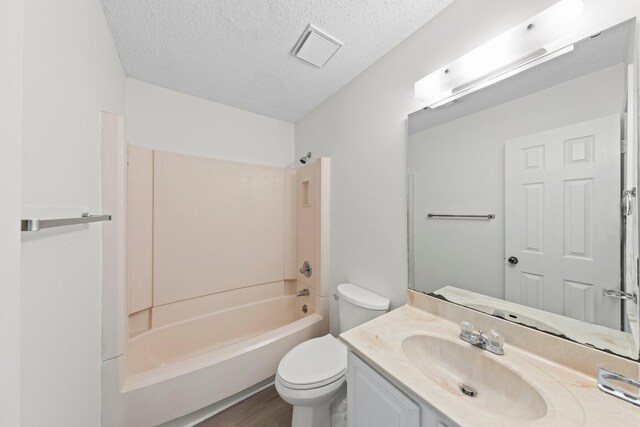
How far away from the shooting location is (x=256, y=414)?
1.47 metres

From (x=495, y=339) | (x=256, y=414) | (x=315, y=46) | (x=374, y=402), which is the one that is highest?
(x=315, y=46)

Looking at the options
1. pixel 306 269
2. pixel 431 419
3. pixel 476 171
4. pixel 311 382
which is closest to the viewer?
pixel 431 419

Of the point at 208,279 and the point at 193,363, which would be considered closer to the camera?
the point at 193,363

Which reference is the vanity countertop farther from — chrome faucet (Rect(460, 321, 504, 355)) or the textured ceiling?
the textured ceiling

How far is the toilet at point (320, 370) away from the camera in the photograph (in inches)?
44.8

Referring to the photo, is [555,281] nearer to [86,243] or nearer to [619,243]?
[619,243]

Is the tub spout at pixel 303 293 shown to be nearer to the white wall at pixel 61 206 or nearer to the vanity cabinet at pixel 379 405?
the vanity cabinet at pixel 379 405

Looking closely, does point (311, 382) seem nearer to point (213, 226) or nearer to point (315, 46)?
point (213, 226)

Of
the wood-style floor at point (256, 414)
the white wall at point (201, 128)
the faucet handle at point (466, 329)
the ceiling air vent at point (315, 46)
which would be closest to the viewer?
the faucet handle at point (466, 329)

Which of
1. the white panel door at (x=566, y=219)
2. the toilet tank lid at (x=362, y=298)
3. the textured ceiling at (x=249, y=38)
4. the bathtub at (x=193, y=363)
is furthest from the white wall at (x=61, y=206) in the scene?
the white panel door at (x=566, y=219)

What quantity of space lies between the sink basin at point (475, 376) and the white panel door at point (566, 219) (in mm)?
293

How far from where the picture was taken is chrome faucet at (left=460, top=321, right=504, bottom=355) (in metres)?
0.84

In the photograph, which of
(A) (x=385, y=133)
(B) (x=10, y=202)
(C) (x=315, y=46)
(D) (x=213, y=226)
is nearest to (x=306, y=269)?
(D) (x=213, y=226)

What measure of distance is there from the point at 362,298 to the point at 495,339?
28.2 inches
